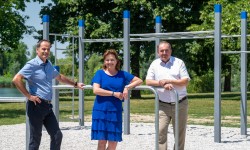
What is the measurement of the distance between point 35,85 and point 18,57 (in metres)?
101

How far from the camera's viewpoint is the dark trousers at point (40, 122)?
6.42 meters

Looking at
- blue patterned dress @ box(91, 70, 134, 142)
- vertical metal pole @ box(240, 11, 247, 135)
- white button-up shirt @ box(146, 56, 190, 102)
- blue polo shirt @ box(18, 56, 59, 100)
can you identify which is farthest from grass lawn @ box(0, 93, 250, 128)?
blue patterned dress @ box(91, 70, 134, 142)

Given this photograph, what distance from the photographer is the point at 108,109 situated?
623 centimetres

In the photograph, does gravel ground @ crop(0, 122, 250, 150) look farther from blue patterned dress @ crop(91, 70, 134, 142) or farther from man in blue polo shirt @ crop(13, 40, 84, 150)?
blue patterned dress @ crop(91, 70, 134, 142)

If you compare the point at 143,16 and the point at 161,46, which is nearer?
the point at 161,46

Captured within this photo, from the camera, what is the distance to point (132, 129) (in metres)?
13.4

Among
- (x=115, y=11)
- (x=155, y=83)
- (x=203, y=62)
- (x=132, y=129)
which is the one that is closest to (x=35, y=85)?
(x=155, y=83)

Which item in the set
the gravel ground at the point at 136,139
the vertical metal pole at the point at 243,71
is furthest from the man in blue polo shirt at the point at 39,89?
the vertical metal pole at the point at 243,71

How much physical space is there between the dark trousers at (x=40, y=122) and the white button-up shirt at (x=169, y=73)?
1320 millimetres

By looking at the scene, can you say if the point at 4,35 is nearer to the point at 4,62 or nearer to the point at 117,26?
the point at 117,26

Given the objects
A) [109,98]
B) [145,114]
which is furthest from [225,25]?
[109,98]

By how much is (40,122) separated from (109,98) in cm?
87

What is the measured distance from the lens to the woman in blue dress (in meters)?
6.21

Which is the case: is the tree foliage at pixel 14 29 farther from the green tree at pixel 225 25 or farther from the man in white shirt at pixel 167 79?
the man in white shirt at pixel 167 79
